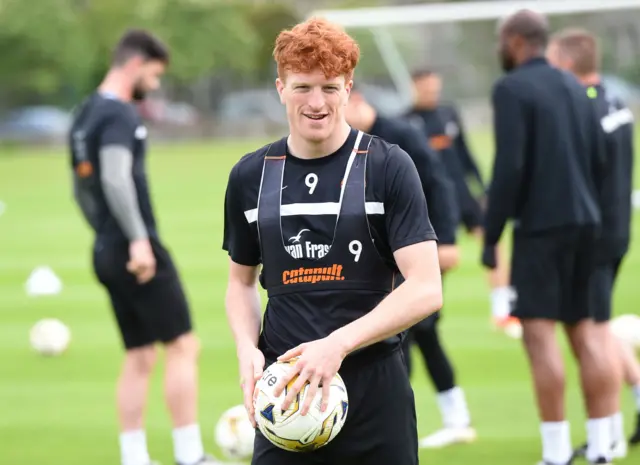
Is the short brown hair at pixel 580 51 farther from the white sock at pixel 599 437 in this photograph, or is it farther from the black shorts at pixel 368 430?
the black shorts at pixel 368 430

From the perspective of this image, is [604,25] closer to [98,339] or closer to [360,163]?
[98,339]

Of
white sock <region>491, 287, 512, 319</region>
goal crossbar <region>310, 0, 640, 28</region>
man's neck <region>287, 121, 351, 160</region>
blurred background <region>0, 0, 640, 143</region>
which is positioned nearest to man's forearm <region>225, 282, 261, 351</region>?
man's neck <region>287, 121, 351, 160</region>

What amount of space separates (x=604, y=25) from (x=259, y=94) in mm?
40248

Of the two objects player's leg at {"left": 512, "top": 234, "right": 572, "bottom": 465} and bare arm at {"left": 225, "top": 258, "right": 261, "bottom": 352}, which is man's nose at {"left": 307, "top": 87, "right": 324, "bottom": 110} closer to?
bare arm at {"left": 225, "top": 258, "right": 261, "bottom": 352}

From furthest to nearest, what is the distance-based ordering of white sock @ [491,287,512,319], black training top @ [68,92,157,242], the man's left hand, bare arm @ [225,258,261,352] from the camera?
white sock @ [491,287,512,319] → black training top @ [68,92,157,242] → bare arm @ [225,258,261,352] → the man's left hand

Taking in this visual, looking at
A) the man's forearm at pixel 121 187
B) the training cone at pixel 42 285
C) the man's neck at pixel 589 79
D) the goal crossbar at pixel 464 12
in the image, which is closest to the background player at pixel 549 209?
the man's neck at pixel 589 79

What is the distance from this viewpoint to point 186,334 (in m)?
6.83

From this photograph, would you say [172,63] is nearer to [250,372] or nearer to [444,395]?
[444,395]

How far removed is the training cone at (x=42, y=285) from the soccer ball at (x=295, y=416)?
10690 millimetres

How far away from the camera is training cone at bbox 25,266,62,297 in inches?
547

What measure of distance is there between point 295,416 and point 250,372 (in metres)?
0.27

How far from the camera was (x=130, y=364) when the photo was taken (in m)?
6.77

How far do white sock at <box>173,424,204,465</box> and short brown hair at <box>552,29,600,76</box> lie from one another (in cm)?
322

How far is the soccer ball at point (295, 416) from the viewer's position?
3.54 m
